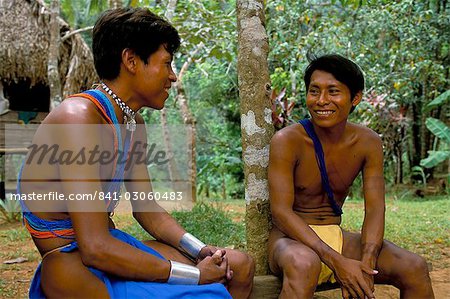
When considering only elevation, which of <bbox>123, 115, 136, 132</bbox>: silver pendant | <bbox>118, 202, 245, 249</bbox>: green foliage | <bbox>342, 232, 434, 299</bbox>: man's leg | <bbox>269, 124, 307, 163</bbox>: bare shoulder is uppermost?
<bbox>123, 115, 136, 132</bbox>: silver pendant

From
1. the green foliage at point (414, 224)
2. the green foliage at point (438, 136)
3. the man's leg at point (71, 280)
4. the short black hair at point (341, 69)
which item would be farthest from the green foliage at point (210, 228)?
the green foliage at point (438, 136)

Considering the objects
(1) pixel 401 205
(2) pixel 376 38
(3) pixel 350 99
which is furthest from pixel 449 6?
(3) pixel 350 99

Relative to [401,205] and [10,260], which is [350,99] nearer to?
[10,260]

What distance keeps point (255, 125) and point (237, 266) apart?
99cm

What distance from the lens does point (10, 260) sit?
495 centimetres

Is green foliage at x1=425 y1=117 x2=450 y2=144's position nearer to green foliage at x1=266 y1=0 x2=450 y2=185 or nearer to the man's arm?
green foliage at x1=266 y1=0 x2=450 y2=185

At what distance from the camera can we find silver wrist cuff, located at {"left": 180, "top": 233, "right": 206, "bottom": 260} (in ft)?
7.63

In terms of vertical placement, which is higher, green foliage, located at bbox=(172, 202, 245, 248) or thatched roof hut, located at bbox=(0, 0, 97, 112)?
thatched roof hut, located at bbox=(0, 0, 97, 112)

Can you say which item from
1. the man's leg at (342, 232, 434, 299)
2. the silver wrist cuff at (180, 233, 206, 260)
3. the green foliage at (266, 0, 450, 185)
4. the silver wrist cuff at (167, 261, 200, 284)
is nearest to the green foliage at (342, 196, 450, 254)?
the green foliage at (266, 0, 450, 185)

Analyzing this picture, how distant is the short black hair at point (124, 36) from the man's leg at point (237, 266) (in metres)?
0.88

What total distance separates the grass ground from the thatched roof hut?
2993 mm

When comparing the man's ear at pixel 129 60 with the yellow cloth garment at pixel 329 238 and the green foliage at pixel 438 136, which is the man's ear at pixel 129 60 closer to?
the yellow cloth garment at pixel 329 238

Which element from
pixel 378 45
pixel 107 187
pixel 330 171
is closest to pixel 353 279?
pixel 330 171

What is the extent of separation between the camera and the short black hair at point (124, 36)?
2031mm
